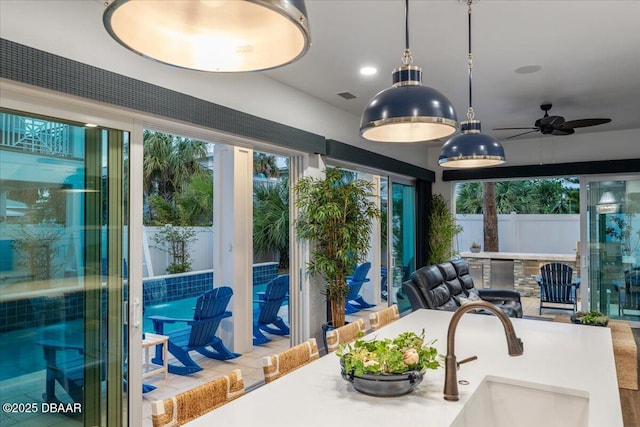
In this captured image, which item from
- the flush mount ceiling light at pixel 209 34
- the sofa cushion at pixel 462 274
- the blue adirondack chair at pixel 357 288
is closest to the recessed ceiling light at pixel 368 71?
the sofa cushion at pixel 462 274

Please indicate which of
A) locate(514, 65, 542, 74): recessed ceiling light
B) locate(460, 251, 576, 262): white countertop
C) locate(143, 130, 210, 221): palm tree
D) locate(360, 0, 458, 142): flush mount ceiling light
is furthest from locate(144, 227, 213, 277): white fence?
locate(360, 0, 458, 142): flush mount ceiling light

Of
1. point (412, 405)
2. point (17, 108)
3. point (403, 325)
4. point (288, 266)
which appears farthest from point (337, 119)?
point (412, 405)

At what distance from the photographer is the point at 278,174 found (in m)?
5.11

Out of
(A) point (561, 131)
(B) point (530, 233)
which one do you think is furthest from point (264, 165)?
(B) point (530, 233)

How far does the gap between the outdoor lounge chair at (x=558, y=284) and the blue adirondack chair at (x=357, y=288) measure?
2.64 m

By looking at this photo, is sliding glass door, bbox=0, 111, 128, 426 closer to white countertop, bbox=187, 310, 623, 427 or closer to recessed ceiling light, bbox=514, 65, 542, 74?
white countertop, bbox=187, 310, 623, 427

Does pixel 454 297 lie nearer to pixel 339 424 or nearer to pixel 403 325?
pixel 403 325

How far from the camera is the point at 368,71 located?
3.90 meters

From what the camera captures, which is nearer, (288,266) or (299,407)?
(299,407)

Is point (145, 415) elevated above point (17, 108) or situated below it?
below

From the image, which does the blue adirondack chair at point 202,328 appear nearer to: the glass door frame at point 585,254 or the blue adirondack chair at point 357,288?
the blue adirondack chair at point 357,288

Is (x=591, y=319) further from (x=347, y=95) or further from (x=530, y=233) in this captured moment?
(x=530, y=233)

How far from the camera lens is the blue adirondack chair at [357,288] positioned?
6690 millimetres

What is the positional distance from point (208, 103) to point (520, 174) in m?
5.35
